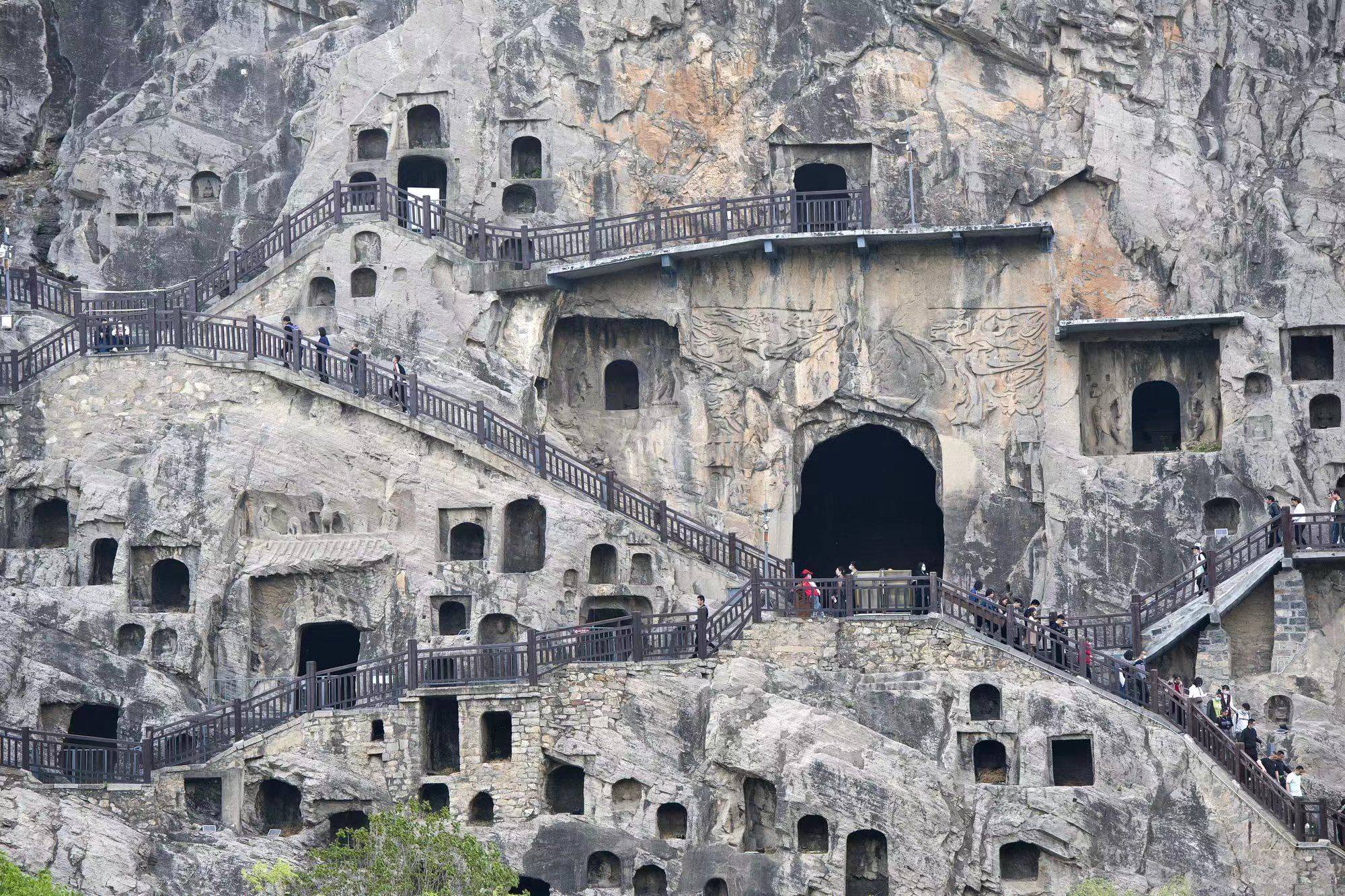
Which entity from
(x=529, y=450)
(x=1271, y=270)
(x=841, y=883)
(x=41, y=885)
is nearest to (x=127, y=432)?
(x=529, y=450)

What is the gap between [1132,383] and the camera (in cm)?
6003

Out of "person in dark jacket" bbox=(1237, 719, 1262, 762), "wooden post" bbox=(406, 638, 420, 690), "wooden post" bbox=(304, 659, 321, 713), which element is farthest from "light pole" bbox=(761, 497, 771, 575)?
"person in dark jacket" bbox=(1237, 719, 1262, 762)

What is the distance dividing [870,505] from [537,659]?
48.3 feet

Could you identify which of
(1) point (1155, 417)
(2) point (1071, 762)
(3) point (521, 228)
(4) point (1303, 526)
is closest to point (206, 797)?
(3) point (521, 228)

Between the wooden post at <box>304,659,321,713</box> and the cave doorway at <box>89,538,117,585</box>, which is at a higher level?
the cave doorway at <box>89,538,117,585</box>

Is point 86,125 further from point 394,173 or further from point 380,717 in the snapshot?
point 380,717

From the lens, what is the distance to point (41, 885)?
4562 cm

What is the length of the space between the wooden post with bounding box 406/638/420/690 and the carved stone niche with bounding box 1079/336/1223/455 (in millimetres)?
Result: 15554

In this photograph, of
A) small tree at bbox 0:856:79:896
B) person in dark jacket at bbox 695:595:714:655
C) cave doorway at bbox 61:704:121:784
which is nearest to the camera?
small tree at bbox 0:856:79:896

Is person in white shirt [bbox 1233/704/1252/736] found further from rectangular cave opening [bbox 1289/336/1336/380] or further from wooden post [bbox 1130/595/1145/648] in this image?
rectangular cave opening [bbox 1289/336/1336/380]

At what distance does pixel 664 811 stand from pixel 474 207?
625 inches

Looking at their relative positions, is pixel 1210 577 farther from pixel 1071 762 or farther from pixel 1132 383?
pixel 1132 383

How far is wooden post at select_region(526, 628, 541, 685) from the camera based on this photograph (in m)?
52.5

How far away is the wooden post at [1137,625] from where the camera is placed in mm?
53312
